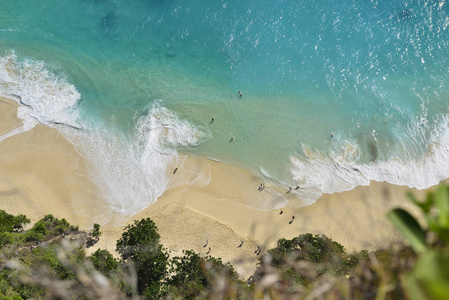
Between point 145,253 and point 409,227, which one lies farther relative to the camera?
point 145,253

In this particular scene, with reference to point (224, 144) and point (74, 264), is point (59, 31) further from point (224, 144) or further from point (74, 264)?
point (74, 264)

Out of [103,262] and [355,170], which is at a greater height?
[355,170]

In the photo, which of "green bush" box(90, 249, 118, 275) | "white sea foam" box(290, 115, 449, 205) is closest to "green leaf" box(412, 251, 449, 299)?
"green bush" box(90, 249, 118, 275)

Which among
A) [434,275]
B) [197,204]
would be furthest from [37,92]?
[434,275]

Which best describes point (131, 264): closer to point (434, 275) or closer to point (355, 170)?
point (355, 170)

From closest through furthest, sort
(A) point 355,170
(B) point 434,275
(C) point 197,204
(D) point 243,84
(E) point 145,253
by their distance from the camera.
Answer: (B) point 434,275, (E) point 145,253, (C) point 197,204, (A) point 355,170, (D) point 243,84
